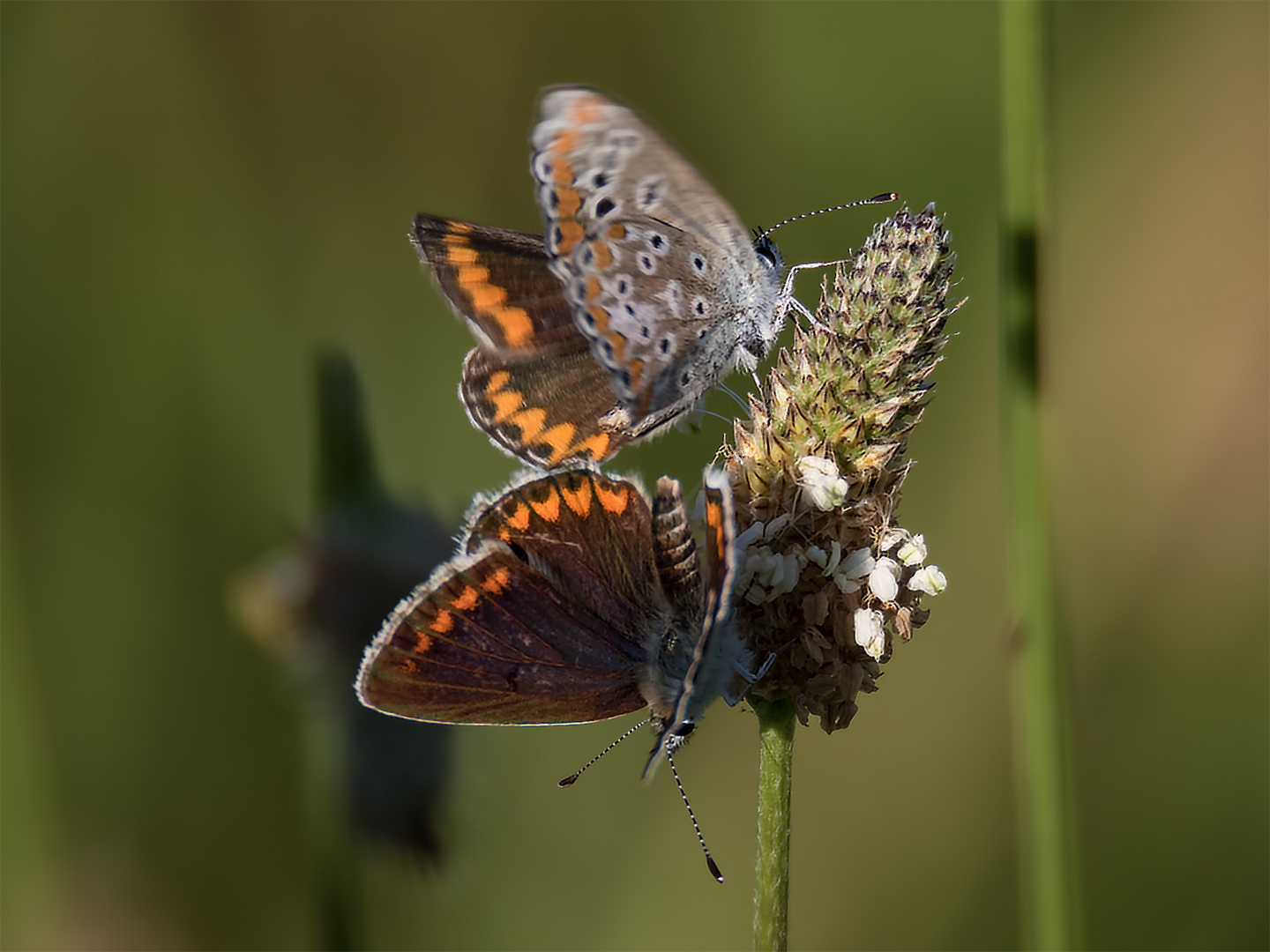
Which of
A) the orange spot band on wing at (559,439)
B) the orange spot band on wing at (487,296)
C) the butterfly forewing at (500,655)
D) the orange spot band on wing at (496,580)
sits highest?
the orange spot band on wing at (487,296)

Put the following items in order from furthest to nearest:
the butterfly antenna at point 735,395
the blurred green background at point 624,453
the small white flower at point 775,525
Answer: the blurred green background at point 624,453
the butterfly antenna at point 735,395
the small white flower at point 775,525

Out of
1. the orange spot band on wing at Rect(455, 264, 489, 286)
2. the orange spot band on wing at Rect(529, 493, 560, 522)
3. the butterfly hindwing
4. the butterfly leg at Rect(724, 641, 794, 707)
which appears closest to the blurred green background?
the butterfly hindwing

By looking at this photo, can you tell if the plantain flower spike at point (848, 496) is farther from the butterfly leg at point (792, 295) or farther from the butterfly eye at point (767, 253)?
the butterfly eye at point (767, 253)

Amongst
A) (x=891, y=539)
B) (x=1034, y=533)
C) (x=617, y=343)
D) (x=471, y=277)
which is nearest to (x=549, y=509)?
(x=617, y=343)

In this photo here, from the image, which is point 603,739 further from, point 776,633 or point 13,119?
point 13,119

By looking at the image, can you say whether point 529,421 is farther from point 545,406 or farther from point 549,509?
point 549,509

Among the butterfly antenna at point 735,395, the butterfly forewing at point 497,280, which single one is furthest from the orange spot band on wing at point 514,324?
the butterfly antenna at point 735,395

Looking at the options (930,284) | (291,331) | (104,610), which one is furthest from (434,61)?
(930,284)
